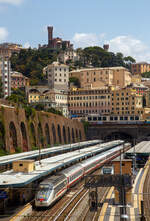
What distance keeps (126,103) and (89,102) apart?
15.3 metres

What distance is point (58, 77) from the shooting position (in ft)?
584

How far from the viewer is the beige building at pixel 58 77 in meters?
176

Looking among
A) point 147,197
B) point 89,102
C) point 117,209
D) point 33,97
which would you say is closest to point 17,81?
point 33,97

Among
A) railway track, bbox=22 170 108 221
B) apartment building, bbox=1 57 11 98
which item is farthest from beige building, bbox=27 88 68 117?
railway track, bbox=22 170 108 221

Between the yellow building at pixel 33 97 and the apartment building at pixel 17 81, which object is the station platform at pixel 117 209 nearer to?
the yellow building at pixel 33 97

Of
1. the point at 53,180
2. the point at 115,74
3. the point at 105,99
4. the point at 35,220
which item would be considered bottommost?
the point at 35,220

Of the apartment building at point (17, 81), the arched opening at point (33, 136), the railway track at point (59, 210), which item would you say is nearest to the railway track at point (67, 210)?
the railway track at point (59, 210)

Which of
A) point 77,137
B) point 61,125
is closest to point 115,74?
point 77,137

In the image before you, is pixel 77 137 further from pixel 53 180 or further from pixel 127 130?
pixel 53 180

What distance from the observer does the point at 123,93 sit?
155 m

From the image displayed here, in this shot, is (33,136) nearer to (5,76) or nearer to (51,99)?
(51,99)

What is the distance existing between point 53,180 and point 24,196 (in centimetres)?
332

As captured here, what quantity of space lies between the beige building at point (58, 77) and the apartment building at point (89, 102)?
13.8 metres

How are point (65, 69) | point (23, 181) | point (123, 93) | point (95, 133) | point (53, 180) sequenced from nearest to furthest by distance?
1. point (23, 181)
2. point (53, 180)
3. point (95, 133)
4. point (123, 93)
5. point (65, 69)
